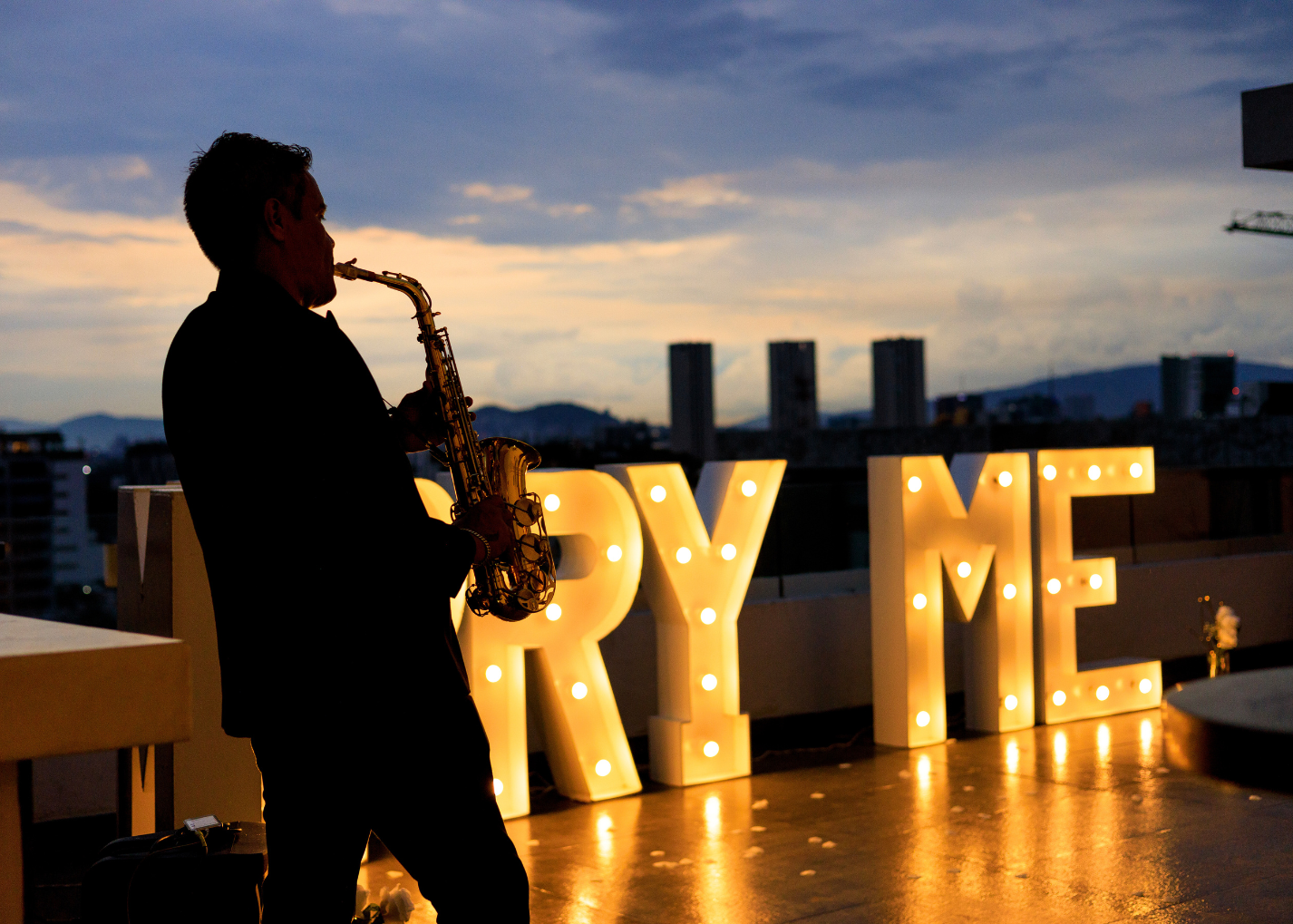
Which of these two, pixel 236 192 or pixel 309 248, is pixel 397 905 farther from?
pixel 236 192

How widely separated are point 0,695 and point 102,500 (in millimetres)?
5180

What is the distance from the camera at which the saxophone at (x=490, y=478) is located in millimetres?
3588

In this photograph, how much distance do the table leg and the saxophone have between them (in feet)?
4.78

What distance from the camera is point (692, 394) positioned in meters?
73.8

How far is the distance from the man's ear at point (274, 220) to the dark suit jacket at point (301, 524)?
0.10 meters

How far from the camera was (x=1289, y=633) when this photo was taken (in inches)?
418

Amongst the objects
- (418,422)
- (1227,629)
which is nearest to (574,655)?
(418,422)

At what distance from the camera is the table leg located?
7.50 ft

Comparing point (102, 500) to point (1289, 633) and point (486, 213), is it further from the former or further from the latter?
point (1289, 633)

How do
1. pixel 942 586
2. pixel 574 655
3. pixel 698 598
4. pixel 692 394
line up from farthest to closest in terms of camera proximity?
pixel 692 394, pixel 942 586, pixel 698 598, pixel 574 655

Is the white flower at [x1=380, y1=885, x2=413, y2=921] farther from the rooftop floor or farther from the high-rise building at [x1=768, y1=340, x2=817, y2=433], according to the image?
the high-rise building at [x1=768, y1=340, x2=817, y2=433]

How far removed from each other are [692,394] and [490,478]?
70.2 meters

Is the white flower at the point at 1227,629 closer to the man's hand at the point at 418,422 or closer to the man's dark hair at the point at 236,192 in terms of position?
the man's hand at the point at 418,422

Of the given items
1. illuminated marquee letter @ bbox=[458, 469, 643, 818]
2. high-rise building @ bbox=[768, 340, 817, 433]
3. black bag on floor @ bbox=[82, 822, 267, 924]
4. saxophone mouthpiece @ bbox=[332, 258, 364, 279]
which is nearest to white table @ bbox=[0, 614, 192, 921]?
black bag on floor @ bbox=[82, 822, 267, 924]
